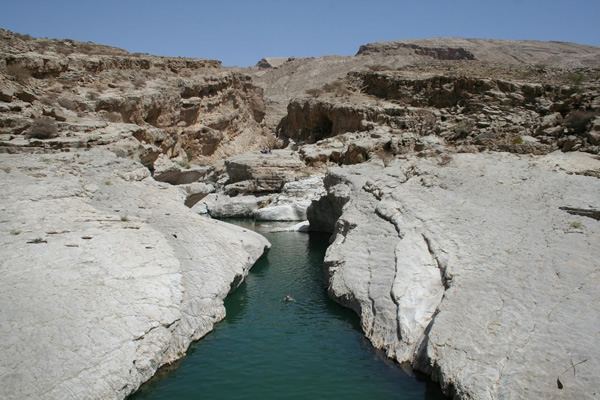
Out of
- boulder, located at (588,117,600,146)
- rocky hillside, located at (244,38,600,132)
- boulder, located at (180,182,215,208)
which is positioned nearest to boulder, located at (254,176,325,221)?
boulder, located at (180,182,215,208)

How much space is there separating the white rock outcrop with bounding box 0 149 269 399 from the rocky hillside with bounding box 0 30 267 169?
3369mm

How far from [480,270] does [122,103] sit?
25.8 m

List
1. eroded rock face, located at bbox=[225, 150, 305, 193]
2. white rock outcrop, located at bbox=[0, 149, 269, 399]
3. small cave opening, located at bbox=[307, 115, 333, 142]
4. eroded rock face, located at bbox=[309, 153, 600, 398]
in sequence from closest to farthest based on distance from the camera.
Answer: white rock outcrop, located at bbox=[0, 149, 269, 399] < eroded rock face, located at bbox=[309, 153, 600, 398] < eroded rock face, located at bbox=[225, 150, 305, 193] < small cave opening, located at bbox=[307, 115, 333, 142]

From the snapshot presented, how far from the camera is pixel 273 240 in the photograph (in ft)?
77.2

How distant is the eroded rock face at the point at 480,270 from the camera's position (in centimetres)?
719

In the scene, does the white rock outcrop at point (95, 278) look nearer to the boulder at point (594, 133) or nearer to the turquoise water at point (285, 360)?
the turquoise water at point (285, 360)

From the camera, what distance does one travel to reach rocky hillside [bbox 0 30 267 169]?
734 inches

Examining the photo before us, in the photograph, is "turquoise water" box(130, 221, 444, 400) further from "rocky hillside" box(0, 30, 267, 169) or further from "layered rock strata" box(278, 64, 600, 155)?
"layered rock strata" box(278, 64, 600, 155)

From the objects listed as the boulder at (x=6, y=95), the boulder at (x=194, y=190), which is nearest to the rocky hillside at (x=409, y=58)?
the boulder at (x=194, y=190)

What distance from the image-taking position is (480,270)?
391 inches

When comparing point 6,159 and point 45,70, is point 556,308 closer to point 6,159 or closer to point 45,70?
point 6,159

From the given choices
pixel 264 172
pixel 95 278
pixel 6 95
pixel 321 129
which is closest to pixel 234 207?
pixel 264 172

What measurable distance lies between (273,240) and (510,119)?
56.1 feet

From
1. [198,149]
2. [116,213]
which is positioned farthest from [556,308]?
[198,149]
